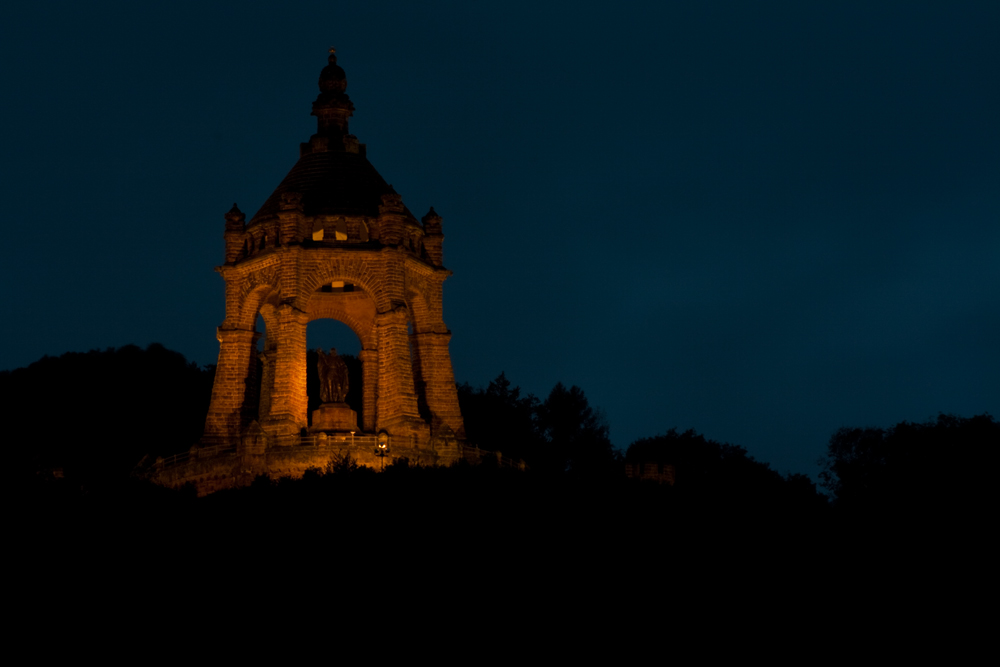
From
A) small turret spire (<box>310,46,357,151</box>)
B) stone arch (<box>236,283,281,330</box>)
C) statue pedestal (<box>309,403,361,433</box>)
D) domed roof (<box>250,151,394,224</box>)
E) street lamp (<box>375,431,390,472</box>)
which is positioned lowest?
street lamp (<box>375,431,390,472</box>)

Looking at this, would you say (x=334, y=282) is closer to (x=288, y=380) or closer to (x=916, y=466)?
(x=288, y=380)

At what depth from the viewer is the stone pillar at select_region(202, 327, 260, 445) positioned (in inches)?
2137

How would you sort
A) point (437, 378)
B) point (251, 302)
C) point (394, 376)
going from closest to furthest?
point (394, 376)
point (437, 378)
point (251, 302)

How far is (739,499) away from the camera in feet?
172

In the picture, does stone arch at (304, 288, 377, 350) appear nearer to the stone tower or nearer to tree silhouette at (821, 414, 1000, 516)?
the stone tower

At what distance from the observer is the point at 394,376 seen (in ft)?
174

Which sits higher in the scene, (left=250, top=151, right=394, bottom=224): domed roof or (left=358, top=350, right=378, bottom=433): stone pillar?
(left=250, top=151, right=394, bottom=224): domed roof

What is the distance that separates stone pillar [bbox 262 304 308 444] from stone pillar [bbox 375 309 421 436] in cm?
236

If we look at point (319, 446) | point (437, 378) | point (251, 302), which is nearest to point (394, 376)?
point (437, 378)

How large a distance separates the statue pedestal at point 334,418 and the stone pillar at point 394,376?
3.08 ft

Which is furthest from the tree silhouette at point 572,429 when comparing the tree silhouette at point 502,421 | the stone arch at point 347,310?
the stone arch at point 347,310

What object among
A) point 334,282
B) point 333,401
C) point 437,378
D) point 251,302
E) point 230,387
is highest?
point 334,282

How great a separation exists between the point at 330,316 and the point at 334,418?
7397mm

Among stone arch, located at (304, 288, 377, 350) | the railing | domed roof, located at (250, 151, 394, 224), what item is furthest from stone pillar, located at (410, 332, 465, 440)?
domed roof, located at (250, 151, 394, 224)
